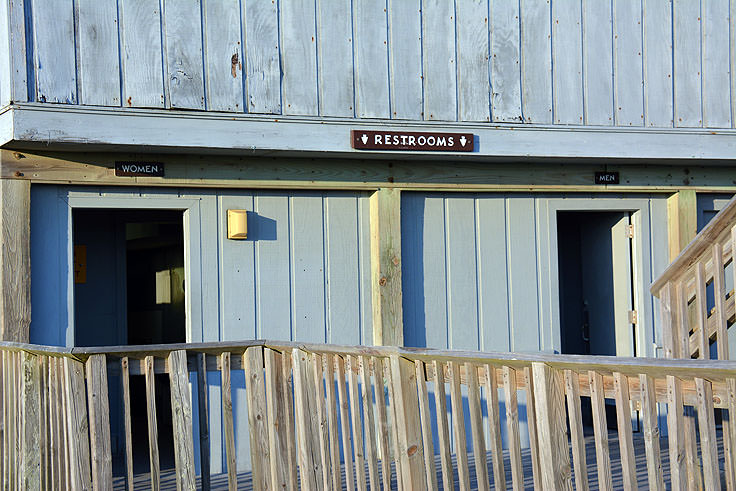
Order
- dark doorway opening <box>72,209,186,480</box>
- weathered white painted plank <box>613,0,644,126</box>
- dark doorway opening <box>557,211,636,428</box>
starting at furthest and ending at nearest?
dark doorway opening <box>72,209,186,480</box>
dark doorway opening <box>557,211,636,428</box>
weathered white painted plank <box>613,0,644,126</box>

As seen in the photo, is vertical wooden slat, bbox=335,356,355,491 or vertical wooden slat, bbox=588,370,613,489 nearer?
vertical wooden slat, bbox=588,370,613,489

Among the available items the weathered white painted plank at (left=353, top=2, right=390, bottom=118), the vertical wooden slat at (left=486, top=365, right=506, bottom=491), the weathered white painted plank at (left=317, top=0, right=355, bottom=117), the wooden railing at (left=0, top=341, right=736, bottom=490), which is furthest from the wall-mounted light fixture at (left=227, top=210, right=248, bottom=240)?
the vertical wooden slat at (left=486, top=365, right=506, bottom=491)

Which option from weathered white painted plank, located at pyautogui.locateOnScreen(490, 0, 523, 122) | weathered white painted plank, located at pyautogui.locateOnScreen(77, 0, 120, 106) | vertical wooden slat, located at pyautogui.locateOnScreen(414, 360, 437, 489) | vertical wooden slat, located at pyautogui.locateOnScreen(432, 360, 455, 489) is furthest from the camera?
weathered white painted plank, located at pyautogui.locateOnScreen(490, 0, 523, 122)

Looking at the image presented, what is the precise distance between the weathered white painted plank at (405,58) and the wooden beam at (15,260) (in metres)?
2.87

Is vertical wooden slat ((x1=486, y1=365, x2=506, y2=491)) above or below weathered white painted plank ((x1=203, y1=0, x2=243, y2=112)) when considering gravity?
below

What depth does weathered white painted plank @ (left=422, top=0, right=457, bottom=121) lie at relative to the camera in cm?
758

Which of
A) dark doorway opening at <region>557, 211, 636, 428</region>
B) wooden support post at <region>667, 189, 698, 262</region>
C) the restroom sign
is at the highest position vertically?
the restroom sign

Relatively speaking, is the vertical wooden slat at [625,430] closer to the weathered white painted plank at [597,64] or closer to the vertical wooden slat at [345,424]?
the vertical wooden slat at [345,424]

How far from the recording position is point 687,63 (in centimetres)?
823

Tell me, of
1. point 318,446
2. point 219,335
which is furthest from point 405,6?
point 318,446

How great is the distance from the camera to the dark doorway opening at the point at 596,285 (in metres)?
8.66

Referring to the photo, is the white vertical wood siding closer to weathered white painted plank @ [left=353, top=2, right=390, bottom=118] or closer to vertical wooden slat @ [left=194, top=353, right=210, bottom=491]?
weathered white painted plank @ [left=353, top=2, right=390, bottom=118]

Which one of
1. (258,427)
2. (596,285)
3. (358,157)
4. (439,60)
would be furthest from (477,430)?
(596,285)

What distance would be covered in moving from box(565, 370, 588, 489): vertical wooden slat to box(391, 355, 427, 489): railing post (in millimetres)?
934
